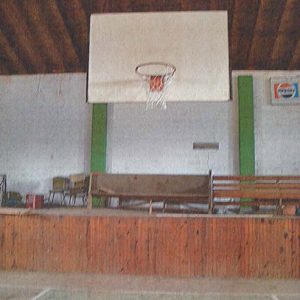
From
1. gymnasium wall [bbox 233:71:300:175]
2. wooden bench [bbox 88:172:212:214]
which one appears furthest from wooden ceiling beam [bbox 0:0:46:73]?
gymnasium wall [bbox 233:71:300:175]

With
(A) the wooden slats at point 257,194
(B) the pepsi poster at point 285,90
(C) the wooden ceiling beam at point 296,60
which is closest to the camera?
(A) the wooden slats at point 257,194

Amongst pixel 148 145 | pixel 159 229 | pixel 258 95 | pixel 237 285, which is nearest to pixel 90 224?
pixel 159 229

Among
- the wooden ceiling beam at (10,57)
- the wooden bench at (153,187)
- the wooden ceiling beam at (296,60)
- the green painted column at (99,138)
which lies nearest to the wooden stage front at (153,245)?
the wooden bench at (153,187)

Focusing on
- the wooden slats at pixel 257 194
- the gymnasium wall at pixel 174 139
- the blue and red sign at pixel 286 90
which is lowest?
the wooden slats at pixel 257 194

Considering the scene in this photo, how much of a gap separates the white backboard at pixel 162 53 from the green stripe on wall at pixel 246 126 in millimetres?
3527

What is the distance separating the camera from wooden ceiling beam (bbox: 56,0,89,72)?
862 cm

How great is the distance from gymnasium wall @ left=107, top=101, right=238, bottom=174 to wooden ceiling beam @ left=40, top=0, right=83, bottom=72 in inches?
77.5

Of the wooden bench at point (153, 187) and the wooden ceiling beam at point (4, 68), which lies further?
the wooden ceiling beam at point (4, 68)

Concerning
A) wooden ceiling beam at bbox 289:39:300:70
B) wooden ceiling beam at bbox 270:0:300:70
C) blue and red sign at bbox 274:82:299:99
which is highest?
wooden ceiling beam at bbox 270:0:300:70

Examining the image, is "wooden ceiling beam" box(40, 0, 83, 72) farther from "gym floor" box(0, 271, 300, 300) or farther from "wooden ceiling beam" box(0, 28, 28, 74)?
"gym floor" box(0, 271, 300, 300)

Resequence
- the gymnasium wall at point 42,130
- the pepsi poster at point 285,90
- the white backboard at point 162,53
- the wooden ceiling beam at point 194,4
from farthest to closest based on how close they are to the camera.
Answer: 1. the gymnasium wall at point 42,130
2. the pepsi poster at point 285,90
3. the wooden ceiling beam at point 194,4
4. the white backboard at point 162,53

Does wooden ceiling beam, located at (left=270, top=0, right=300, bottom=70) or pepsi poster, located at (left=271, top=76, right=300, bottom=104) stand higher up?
wooden ceiling beam, located at (left=270, top=0, right=300, bottom=70)

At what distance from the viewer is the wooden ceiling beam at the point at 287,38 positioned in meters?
8.40

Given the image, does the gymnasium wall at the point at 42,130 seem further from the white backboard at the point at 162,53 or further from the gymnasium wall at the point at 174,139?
the white backboard at the point at 162,53
